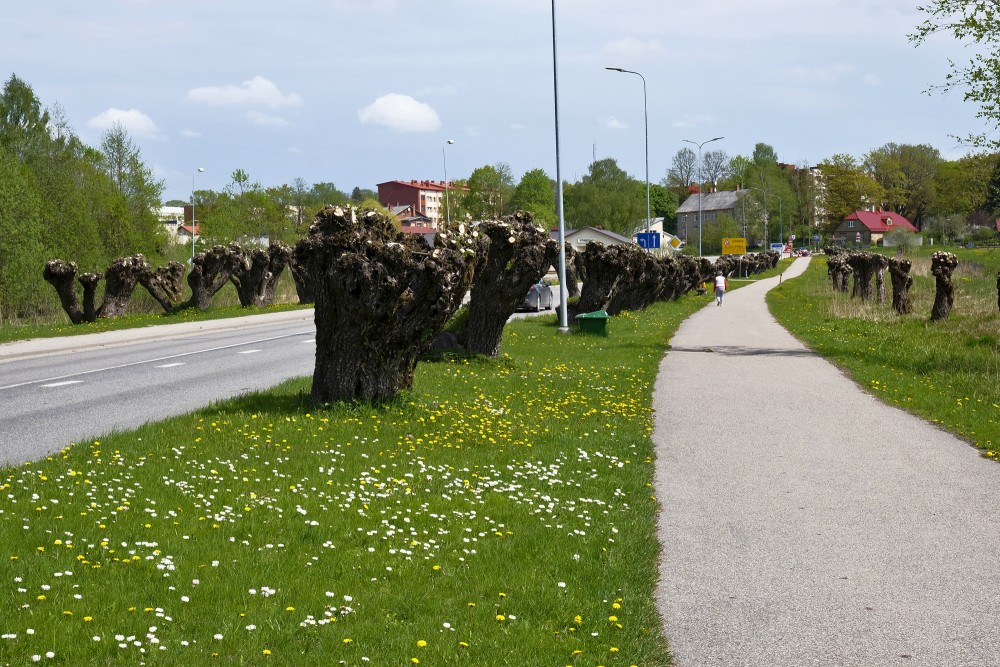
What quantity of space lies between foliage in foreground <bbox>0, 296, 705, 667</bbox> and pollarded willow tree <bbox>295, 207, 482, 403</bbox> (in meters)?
0.61

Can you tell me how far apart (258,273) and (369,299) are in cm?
2974

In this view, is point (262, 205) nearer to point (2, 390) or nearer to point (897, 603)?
point (2, 390)

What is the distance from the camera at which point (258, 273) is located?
39.6 meters

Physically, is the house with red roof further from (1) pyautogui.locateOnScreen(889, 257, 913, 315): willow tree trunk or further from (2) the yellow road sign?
(1) pyautogui.locateOnScreen(889, 257, 913, 315): willow tree trunk

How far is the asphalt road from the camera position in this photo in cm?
1147

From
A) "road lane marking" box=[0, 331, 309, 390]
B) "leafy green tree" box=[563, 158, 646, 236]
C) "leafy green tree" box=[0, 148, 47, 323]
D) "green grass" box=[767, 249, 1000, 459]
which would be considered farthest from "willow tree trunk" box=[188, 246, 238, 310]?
"leafy green tree" box=[563, 158, 646, 236]

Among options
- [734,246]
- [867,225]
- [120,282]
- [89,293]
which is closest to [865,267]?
[734,246]

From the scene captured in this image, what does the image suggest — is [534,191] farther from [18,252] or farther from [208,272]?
[18,252]

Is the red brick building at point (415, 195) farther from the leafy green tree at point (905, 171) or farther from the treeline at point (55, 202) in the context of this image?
the treeline at point (55, 202)

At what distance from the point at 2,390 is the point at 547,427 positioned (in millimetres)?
9169

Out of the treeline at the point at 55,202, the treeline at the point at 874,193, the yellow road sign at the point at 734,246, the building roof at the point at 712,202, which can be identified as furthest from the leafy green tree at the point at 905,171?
the treeline at the point at 55,202

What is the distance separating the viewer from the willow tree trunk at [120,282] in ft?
109

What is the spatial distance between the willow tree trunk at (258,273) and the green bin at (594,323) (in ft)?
58.0

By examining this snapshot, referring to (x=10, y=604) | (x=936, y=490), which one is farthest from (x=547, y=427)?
(x=10, y=604)
